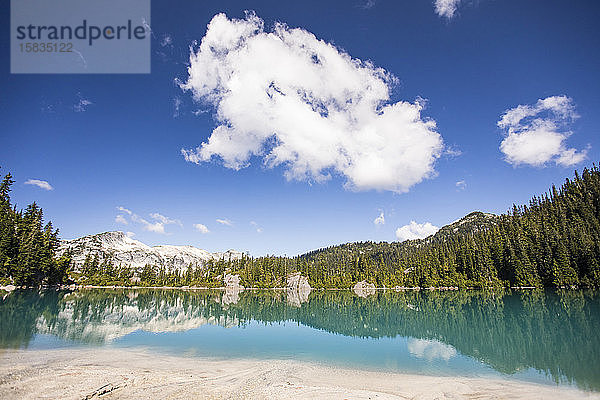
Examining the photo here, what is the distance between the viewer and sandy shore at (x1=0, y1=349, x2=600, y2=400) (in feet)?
35.7

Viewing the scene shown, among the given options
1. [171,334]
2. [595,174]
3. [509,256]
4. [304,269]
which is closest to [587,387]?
[171,334]

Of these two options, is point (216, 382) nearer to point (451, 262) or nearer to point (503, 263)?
point (503, 263)

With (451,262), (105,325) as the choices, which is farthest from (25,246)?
(451,262)

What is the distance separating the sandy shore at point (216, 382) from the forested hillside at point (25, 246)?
197 ft

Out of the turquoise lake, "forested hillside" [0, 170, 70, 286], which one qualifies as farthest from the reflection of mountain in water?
"forested hillside" [0, 170, 70, 286]

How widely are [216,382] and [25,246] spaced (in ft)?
244

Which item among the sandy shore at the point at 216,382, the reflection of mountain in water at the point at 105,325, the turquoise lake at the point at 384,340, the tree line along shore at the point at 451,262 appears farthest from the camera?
the tree line along shore at the point at 451,262

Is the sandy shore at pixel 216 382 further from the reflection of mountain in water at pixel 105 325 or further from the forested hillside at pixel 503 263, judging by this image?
the forested hillside at pixel 503 263

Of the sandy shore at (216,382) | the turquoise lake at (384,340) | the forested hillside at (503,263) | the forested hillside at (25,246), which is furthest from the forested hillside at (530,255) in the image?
the forested hillside at (25,246)

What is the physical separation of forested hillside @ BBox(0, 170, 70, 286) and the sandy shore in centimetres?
6016

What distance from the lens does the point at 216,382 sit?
12664mm

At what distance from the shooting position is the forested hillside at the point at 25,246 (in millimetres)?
59213

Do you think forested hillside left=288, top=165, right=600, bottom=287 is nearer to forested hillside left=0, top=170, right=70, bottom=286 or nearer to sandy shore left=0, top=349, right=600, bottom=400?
sandy shore left=0, top=349, right=600, bottom=400

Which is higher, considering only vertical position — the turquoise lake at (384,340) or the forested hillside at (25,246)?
the forested hillside at (25,246)
